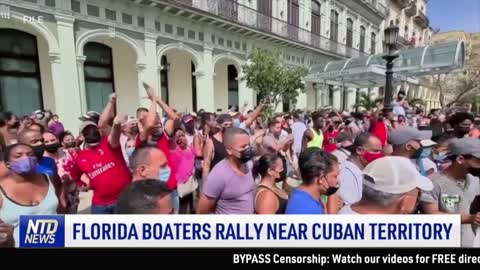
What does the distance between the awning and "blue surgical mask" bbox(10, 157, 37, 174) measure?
213 inches

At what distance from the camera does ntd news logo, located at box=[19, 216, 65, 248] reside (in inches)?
67.7

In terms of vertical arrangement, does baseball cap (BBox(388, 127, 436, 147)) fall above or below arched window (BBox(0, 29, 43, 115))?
below

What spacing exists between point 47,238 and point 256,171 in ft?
4.44

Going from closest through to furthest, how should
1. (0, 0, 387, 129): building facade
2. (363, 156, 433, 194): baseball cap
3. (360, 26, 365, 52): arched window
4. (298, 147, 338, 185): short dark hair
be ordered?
(363, 156, 433, 194): baseball cap
(298, 147, 338, 185): short dark hair
(360, 26, 365, 52): arched window
(0, 0, 387, 129): building facade

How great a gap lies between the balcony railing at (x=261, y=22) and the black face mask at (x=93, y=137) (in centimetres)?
737

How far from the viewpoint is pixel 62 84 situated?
20.7 feet

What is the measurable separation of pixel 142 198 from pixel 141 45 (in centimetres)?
740

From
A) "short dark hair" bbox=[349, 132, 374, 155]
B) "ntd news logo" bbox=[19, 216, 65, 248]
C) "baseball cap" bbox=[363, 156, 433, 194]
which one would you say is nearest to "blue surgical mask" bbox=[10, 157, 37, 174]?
"ntd news logo" bbox=[19, 216, 65, 248]

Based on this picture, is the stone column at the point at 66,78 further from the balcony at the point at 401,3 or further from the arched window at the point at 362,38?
the balcony at the point at 401,3

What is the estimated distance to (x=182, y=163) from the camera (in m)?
2.97

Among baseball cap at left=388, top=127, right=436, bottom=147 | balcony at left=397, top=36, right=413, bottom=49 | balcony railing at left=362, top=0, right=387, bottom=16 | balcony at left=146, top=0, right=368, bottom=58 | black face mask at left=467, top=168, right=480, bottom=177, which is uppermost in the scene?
balcony at left=146, top=0, right=368, bottom=58

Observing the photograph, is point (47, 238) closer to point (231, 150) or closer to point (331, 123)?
point (231, 150)

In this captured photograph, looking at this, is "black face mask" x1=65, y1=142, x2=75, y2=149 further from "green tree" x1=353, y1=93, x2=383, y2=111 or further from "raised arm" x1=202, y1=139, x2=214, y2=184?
"green tree" x1=353, y1=93, x2=383, y2=111
